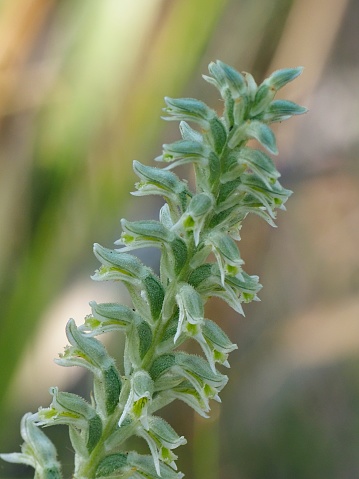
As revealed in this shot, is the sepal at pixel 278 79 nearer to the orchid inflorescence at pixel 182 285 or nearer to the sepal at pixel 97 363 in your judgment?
the orchid inflorescence at pixel 182 285

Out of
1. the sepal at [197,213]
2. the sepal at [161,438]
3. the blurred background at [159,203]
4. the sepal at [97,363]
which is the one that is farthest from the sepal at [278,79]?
the blurred background at [159,203]

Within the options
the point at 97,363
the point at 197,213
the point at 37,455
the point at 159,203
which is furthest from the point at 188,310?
the point at 159,203

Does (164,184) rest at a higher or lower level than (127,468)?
higher

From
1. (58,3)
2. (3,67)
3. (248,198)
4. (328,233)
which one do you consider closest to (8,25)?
(3,67)

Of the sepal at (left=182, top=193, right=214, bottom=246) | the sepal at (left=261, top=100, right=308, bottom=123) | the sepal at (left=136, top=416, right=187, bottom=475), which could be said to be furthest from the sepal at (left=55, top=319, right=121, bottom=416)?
the sepal at (left=261, top=100, right=308, bottom=123)

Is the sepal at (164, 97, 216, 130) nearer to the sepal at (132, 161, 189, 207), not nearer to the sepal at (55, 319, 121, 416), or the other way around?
the sepal at (132, 161, 189, 207)

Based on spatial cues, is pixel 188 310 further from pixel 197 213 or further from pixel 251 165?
pixel 251 165

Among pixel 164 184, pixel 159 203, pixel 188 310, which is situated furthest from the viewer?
pixel 159 203
